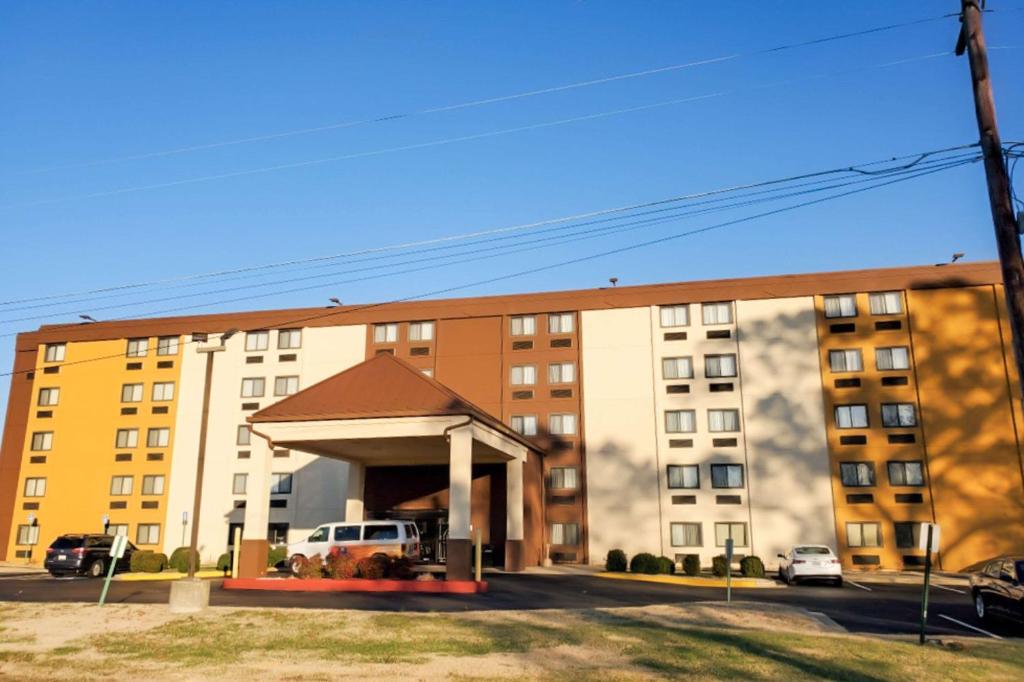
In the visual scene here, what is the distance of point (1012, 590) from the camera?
1559 centimetres

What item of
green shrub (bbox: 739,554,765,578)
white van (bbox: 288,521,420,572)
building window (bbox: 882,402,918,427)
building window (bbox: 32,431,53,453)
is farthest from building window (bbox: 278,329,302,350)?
building window (bbox: 882,402,918,427)

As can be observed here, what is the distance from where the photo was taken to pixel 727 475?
120 ft

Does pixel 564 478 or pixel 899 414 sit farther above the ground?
pixel 899 414

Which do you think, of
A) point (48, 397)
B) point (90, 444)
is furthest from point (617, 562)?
point (48, 397)

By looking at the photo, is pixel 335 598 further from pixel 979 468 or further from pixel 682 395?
pixel 979 468

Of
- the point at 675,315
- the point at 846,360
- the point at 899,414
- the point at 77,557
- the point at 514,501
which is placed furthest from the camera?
the point at 675,315

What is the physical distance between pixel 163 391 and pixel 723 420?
29445 millimetres

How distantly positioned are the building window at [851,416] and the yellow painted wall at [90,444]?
1316 inches

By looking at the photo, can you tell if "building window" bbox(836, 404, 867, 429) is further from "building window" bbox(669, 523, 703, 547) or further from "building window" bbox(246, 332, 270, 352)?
"building window" bbox(246, 332, 270, 352)

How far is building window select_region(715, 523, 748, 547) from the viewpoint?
35812mm

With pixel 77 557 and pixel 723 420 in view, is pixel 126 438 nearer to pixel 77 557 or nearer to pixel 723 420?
pixel 77 557

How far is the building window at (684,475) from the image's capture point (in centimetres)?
3688

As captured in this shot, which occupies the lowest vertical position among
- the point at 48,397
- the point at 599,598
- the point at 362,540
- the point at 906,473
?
the point at 599,598

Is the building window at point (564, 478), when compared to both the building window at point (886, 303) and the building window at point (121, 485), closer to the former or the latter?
the building window at point (886, 303)
